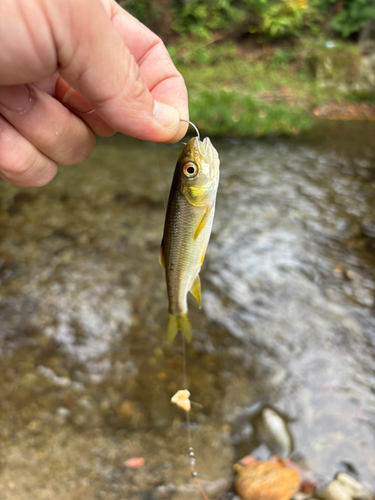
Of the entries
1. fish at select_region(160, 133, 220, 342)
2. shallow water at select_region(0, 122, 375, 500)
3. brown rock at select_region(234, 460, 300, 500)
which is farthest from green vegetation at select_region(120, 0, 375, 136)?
brown rock at select_region(234, 460, 300, 500)

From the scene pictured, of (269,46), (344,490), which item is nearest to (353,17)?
(269,46)

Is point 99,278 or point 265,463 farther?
point 99,278

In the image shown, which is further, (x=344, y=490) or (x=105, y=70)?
(x=344, y=490)

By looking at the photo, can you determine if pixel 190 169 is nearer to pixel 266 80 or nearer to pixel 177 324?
pixel 177 324

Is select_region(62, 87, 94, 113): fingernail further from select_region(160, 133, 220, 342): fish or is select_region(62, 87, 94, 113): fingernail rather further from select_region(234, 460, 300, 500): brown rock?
select_region(234, 460, 300, 500): brown rock

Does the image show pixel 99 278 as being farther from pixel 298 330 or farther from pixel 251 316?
pixel 298 330

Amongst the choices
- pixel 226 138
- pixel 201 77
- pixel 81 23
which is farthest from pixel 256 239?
pixel 201 77

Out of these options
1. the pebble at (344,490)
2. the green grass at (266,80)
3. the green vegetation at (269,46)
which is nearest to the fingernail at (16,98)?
the pebble at (344,490)
